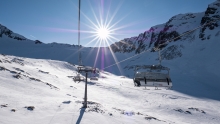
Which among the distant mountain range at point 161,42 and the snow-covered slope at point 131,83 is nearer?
the snow-covered slope at point 131,83

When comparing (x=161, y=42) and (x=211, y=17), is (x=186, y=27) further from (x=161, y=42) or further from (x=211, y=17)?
(x=161, y=42)

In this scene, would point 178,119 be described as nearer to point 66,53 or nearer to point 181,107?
point 181,107

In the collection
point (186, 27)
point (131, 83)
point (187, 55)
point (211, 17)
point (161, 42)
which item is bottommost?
point (131, 83)

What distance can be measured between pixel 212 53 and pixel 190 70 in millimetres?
12717

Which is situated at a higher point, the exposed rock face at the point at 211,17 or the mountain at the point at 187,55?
the exposed rock face at the point at 211,17

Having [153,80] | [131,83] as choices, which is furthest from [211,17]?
[153,80]

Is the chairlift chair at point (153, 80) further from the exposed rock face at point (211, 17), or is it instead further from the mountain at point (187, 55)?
the exposed rock face at point (211, 17)

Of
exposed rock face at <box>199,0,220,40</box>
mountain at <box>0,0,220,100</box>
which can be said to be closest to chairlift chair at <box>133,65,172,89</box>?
mountain at <box>0,0,220,100</box>

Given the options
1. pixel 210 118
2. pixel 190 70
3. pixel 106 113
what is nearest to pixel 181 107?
pixel 210 118

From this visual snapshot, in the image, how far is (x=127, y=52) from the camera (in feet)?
536

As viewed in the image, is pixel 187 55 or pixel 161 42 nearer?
pixel 187 55

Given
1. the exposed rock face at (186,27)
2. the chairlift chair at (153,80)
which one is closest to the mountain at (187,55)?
the exposed rock face at (186,27)

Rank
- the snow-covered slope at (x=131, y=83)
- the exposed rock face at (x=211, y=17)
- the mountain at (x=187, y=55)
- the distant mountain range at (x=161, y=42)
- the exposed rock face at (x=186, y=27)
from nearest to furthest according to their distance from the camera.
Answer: the snow-covered slope at (x=131, y=83) < the mountain at (x=187, y=55) < the distant mountain range at (x=161, y=42) < the exposed rock face at (x=211, y=17) < the exposed rock face at (x=186, y=27)

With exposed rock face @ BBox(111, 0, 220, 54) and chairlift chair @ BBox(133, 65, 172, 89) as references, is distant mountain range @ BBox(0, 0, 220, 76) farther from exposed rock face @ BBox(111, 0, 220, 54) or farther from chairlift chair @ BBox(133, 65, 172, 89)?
chairlift chair @ BBox(133, 65, 172, 89)
